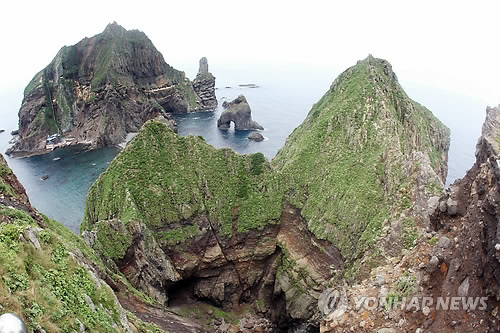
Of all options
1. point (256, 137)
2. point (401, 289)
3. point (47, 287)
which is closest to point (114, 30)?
point (256, 137)

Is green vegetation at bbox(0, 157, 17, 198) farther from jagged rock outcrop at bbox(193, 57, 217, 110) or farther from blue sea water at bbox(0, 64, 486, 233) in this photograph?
jagged rock outcrop at bbox(193, 57, 217, 110)

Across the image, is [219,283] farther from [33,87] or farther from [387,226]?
[33,87]

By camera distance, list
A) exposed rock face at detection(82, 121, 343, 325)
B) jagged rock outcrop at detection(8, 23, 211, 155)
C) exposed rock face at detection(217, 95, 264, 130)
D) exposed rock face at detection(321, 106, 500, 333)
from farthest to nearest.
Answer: exposed rock face at detection(217, 95, 264, 130) < jagged rock outcrop at detection(8, 23, 211, 155) < exposed rock face at detection(82, 121, 343, 325) < exposed rock face at detection(321, 106, 500, 333)

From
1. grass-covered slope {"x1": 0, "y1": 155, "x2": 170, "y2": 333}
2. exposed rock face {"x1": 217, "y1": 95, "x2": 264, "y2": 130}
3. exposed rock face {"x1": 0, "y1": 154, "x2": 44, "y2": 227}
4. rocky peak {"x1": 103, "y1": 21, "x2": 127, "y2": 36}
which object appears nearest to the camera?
grass-covered slope {"x1": 0, "y1": 155, "x2": 170, "y2": 333}

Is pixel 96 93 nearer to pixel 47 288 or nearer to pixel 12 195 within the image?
pixel 12 195

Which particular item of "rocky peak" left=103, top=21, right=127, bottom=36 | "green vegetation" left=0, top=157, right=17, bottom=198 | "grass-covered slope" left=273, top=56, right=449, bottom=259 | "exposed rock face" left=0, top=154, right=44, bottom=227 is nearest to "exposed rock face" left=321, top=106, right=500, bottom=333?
"grass-covered slope" left=273, top=56, right=449, bottom=259

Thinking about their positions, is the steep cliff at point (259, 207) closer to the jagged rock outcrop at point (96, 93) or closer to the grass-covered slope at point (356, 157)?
the grass-covered slope at point (356, 157)

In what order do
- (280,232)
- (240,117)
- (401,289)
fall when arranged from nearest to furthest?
(401,289), (280,232), (240,117)
